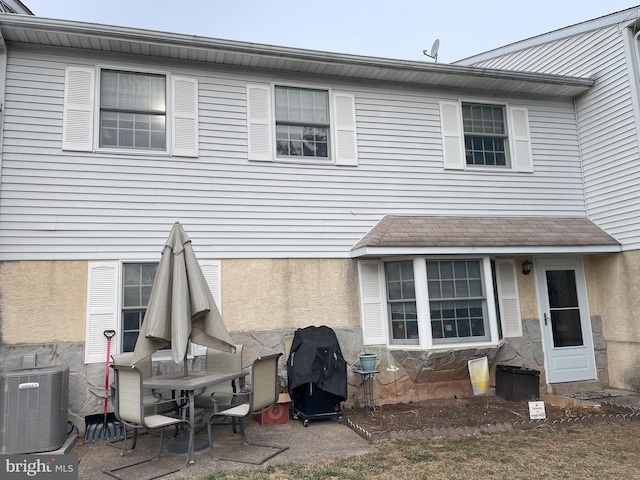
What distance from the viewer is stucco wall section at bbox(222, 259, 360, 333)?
645 centimetres

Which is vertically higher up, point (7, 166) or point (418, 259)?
point (7, 166)

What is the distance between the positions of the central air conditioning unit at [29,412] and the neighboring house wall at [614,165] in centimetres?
802

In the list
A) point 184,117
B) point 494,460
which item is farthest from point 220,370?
point 184,117

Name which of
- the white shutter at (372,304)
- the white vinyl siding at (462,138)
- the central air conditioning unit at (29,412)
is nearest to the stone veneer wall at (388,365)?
the white shutter at (372,304)

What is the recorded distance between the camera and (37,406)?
16.0ft

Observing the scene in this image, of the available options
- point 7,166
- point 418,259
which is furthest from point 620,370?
point 7,166

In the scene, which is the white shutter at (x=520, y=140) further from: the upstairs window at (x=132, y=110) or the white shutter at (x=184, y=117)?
the upstairs window at (x=132, y=110)

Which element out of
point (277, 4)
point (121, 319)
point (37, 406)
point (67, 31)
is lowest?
point (37, 406)

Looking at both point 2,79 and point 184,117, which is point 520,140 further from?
point 2,79

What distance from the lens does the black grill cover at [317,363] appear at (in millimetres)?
5688

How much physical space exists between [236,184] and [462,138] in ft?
12.5

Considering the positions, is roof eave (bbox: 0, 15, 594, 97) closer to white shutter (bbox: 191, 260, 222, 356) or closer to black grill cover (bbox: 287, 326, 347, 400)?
white shutter (bbox: 191, 260, 222, 356)

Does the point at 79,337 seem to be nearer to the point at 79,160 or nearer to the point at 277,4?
the point at 79,160

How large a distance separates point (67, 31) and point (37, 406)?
4.48 meters
